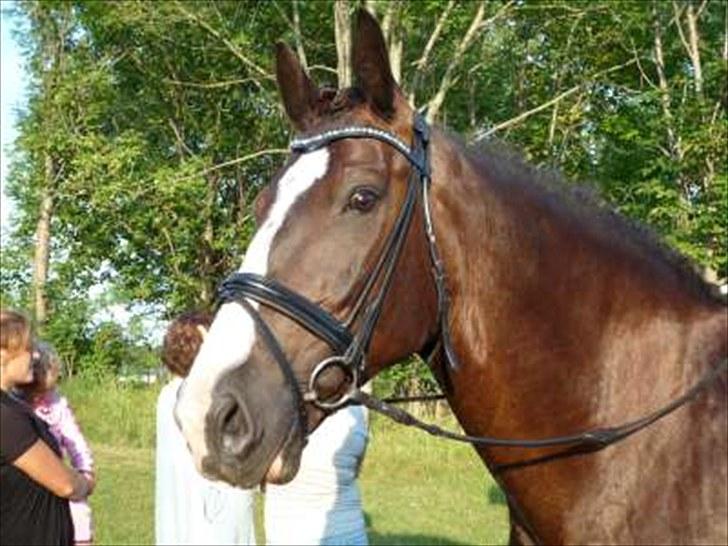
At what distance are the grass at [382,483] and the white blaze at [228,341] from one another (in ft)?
26.5

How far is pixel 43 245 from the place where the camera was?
29297 millimetres

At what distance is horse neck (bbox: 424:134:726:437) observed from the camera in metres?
2.92

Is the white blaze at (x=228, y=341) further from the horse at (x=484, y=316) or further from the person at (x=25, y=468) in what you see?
the person at (x=25, y=468)

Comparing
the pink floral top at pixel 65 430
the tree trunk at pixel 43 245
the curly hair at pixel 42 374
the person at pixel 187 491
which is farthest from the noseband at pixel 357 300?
the tree trunk at pixel 43 245

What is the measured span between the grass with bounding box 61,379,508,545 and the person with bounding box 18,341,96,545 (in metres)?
4.38

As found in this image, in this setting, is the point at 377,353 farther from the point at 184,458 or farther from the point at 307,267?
the point at 184,458

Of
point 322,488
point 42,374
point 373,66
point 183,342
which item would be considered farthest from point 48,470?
point 373,66

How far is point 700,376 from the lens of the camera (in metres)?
2.97

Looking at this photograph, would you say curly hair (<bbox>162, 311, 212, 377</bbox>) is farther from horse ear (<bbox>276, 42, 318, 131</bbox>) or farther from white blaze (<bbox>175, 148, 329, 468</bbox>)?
white blaze (<bbox>175, 148, 329, 468</bbox>)

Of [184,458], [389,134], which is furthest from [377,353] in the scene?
[184,458]

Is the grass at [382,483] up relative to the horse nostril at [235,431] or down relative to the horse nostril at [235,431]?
up

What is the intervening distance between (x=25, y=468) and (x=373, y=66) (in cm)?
289

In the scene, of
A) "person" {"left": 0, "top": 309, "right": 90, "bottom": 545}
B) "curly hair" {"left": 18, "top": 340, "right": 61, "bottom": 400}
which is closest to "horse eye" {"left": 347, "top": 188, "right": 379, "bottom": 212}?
"person" {"left": 0, "top": 309, "right": 90, "bottom": 545}

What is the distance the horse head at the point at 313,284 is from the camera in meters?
2.51
